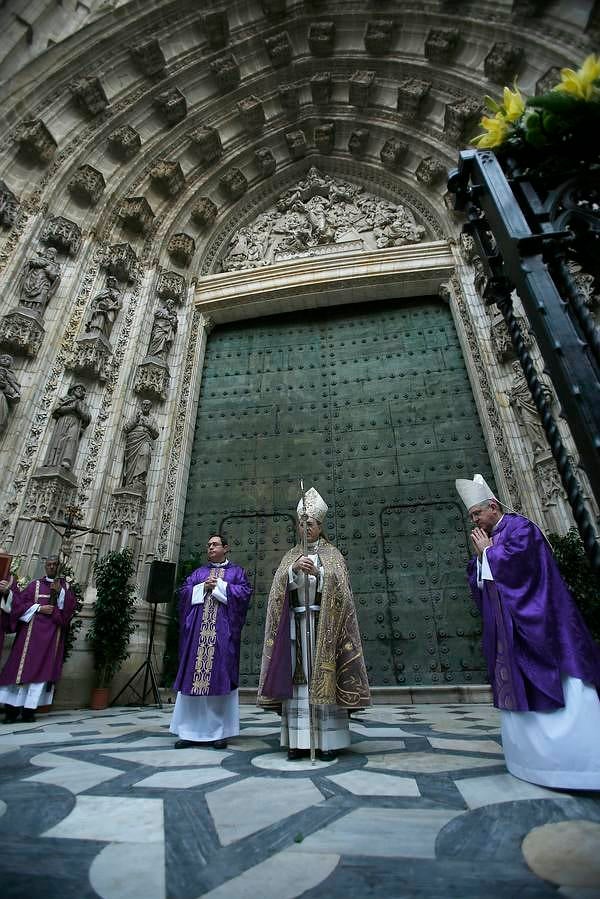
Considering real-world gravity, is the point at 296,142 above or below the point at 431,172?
above

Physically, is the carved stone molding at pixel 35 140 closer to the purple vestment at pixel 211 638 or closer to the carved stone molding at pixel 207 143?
the carved stone molding at pixel 207 143

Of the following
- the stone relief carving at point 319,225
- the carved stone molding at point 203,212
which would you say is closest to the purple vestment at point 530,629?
the stone relief carving at point 319,225

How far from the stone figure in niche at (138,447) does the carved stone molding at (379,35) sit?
9742 mm

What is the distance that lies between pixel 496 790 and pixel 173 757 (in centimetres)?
184

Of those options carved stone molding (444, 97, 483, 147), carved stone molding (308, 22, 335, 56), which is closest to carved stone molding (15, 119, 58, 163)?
carved stone molding (308, 22, 335, 56)

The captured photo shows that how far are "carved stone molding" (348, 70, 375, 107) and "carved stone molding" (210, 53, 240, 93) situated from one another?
2.66 m

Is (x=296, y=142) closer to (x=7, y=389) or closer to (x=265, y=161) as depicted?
(x=265, y=161)

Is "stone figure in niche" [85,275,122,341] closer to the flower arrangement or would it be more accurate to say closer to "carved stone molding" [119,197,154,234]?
"carved stone molding" [119,197,154,234]

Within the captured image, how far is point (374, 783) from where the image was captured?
6.37ft

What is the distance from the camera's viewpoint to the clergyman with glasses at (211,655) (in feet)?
10.4

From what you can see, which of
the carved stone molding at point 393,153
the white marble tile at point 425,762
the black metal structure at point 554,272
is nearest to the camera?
the black metal structure at point 554,272

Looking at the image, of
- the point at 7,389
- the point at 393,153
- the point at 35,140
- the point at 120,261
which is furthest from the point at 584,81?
the point at 393,153

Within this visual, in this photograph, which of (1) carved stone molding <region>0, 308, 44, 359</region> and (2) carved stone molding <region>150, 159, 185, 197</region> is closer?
(1) carved stone molding <region>0, 308, 44, 359</region>

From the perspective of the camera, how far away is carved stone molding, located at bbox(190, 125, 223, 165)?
973 centimetres
